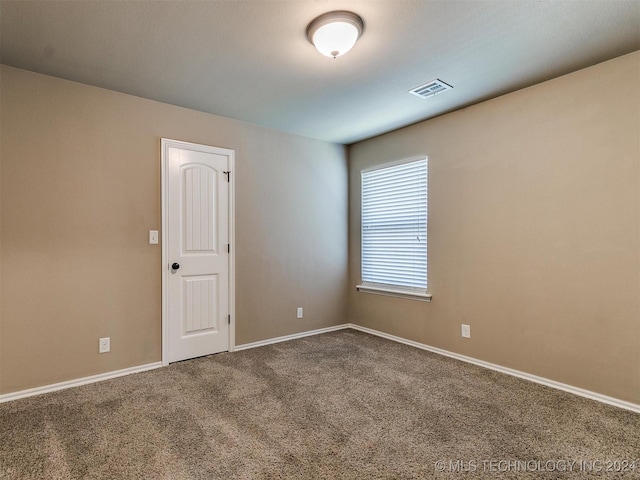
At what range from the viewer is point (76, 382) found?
2.84 meters

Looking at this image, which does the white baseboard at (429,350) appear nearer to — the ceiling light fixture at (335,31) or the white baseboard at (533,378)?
the white baseboard at (533,378)

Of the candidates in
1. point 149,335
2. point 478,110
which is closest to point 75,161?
point 149,335

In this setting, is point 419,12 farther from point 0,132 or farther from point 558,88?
point 0,132

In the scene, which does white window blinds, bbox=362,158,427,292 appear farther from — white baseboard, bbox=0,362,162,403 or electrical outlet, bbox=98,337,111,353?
electrical outlet, bbox=98,337,111,353

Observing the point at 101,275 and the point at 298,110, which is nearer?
the point at 101,275

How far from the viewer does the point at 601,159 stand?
2.56 meters

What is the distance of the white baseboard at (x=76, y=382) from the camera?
259cm

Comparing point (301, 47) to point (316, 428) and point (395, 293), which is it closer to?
point (316, 428)

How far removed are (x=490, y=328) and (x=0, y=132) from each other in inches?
172

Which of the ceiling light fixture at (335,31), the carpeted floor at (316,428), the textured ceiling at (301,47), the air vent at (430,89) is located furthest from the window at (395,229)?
the ceiling light fixture at (335,31)

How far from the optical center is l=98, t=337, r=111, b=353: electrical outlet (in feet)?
9.73

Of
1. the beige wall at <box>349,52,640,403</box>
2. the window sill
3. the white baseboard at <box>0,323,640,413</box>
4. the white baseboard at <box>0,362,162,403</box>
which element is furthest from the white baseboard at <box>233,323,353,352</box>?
the beige wall at <box>349,52,640,403</box>

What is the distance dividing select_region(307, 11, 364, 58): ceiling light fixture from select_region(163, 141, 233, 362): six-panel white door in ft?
5.99

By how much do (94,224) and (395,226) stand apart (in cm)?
309
